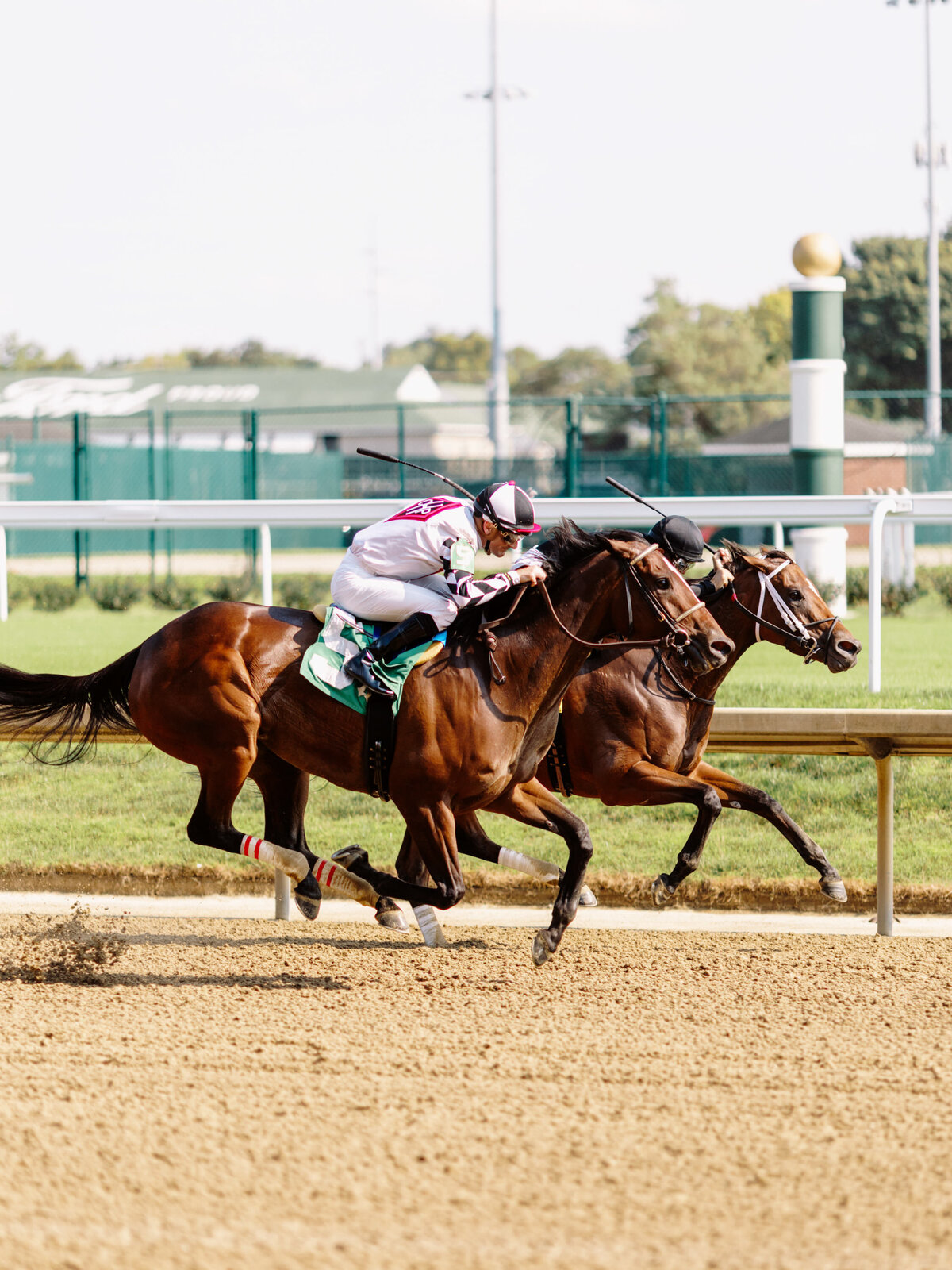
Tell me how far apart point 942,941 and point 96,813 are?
3905 millimetres

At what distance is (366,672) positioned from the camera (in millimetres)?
5148

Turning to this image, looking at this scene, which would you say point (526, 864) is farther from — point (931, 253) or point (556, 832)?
point (931, 253)

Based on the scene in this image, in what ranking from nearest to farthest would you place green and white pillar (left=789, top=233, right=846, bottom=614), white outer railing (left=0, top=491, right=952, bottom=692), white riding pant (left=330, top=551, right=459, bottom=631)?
white riding pant (left=330, top=551, right=459, bottom=631) < white outer railing (left=0, top=491, right=952, bottom=692) < green and white pillar (left=789, top=233, right=846, bottom=614)

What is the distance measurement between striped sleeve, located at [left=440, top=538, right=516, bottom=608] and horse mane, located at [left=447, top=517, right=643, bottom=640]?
0.04 meters

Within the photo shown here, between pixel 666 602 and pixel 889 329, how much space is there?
43150mm

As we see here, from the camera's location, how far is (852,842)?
22.5ft

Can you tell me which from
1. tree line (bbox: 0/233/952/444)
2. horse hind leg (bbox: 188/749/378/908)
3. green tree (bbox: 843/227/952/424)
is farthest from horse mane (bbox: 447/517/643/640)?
green tree (bbox: 843/227/952/424)

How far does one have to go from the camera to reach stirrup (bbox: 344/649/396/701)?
16.9 feet

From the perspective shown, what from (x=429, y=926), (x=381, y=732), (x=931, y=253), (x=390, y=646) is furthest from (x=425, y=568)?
(x=931, y=253)

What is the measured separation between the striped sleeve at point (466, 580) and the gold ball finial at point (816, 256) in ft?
Result: 22.2

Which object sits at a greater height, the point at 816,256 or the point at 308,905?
the point at 816,256

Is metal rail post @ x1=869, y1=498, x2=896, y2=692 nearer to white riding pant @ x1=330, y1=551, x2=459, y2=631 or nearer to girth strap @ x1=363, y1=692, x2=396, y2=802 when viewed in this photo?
white riding pant @ x1=330, y1=551, x2=459, y2=631

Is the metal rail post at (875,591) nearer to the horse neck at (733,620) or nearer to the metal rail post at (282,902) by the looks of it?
the horse neck at (733,620)

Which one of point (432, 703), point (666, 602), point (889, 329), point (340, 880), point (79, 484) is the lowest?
point (340, 880)
